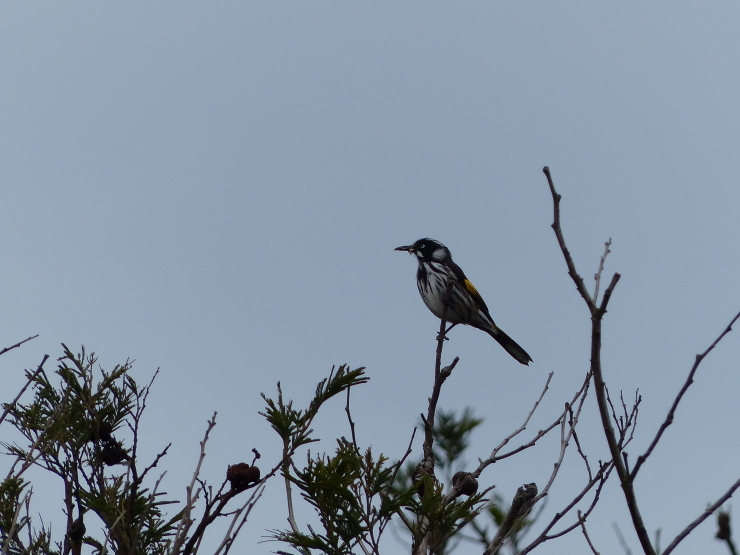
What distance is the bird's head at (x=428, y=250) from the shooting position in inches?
434

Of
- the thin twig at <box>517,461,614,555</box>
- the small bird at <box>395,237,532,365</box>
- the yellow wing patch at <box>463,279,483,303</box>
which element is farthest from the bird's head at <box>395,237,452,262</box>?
the thin twig at <box>517,461,614,555</box>

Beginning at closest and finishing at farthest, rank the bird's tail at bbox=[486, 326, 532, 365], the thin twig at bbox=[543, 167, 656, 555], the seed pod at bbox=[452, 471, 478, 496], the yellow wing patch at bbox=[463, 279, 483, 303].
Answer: the thin twig at bbox=[543, 167, 656, 555]
the seed pod at bbox=[452, 471, 478, 496]
the bird's tail at bbox=[486, 326, 532, 365]
the yellow wing patch at bbox=[463, 279, 483, 303]

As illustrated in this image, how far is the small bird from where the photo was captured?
10219mm

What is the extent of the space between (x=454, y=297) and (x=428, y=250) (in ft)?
3.61

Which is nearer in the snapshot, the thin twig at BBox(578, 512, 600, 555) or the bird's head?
the thin twig at BBox(578, 512, 600, 555)

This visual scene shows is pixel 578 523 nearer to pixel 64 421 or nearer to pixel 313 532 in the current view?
pixel 313 532

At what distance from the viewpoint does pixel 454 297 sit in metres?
10.3

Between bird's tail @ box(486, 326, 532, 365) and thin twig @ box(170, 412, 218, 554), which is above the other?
bird's tail @ box(486, 326, 532, 365)

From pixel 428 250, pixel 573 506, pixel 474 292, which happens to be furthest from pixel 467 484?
pixel 428 250

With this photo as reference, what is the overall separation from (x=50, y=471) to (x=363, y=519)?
1.48 metres

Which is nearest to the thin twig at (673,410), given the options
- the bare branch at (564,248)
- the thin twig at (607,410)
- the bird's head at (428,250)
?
the thin twig at (607,410)

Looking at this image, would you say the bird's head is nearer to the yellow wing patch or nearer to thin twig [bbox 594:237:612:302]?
the yellow wing patch

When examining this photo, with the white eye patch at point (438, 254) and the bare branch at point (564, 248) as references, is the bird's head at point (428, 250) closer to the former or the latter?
the white eye patch at point (438, 254)

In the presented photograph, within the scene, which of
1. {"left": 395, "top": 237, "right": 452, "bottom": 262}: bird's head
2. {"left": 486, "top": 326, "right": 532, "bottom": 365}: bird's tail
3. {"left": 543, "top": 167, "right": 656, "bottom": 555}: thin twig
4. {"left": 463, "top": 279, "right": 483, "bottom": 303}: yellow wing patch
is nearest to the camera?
{"left": 543, "top": 167, "right": 656, "bottom": 555}: thin twig
